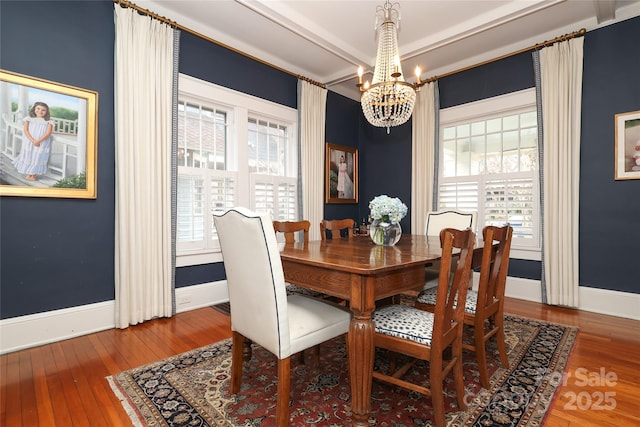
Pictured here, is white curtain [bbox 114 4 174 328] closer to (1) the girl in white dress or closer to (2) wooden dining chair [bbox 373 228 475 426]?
(1) the girl in white dress

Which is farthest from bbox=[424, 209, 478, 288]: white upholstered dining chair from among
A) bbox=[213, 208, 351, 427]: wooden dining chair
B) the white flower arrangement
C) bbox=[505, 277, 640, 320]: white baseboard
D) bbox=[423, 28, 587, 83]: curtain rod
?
bbox=[423, 28, 587, 83]: curtain rod

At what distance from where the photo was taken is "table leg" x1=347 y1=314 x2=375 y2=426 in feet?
4.87

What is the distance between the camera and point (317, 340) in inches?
62.0

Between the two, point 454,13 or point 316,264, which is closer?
point 316,264

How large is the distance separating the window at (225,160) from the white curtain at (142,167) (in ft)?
0.90

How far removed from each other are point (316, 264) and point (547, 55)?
12.1 feet

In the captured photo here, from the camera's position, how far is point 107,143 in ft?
9.11

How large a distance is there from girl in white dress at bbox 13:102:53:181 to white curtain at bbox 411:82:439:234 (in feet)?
13.4

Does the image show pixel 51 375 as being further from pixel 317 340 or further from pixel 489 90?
→ pixel 489 90

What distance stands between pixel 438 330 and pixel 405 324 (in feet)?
0.66

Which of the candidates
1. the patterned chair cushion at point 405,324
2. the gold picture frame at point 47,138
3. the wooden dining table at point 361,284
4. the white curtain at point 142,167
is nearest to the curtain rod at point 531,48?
the wooden dining table at point 361,284

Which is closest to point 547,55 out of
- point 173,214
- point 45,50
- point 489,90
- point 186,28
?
point 489,90

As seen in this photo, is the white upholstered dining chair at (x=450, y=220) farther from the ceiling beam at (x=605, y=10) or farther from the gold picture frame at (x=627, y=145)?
the ceiling beam at (x=605, y=10)

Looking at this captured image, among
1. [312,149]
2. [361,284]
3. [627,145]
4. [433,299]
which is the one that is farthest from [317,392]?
[627,145]
